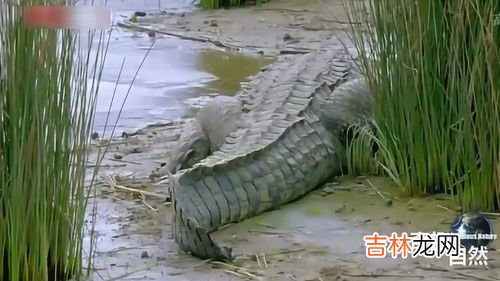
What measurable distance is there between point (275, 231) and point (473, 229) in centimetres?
66

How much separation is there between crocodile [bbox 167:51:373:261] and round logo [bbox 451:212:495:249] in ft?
2.24

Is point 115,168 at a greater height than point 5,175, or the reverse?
point 5,175

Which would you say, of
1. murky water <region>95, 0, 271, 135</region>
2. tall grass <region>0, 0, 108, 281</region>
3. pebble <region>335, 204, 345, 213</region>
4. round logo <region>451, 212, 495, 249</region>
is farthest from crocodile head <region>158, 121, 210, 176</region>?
tall grass <region>0, 0, 108, 281</region>

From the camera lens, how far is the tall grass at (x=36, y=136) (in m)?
2.67

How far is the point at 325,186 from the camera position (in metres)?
4.00

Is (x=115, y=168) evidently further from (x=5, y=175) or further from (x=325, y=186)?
(x=5, y=175)

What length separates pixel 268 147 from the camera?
12.2ft

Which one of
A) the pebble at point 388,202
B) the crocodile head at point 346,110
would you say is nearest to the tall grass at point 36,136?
the pebble at point 388,202

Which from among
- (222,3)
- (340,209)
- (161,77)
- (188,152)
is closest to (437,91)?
(340,209)

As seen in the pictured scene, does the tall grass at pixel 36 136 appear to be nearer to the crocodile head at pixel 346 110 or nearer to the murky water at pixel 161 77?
the crocodile head at pixel 346 110

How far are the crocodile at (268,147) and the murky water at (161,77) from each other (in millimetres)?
712

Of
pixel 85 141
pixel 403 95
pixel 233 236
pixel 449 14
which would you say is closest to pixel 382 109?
pixel 403 95

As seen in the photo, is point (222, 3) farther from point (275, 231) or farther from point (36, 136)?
point (36, 136)

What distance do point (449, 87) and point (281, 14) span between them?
574 centimetres
